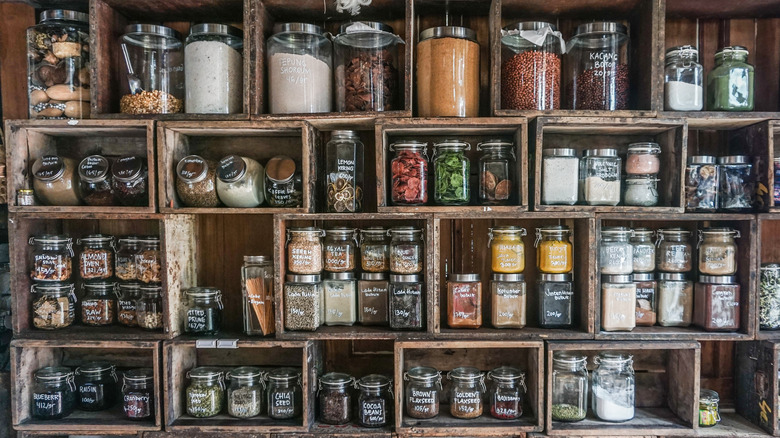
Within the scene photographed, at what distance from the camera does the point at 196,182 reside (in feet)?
5.74

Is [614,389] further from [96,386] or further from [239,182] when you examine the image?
[96,386]

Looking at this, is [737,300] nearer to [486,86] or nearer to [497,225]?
[497,225]

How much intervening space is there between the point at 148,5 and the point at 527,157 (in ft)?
4.81

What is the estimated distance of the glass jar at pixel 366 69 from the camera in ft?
5.74

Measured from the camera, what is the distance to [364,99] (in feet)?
5.75

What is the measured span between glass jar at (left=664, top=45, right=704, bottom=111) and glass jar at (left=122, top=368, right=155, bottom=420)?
2.03 metres

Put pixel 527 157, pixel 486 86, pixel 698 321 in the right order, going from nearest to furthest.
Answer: pixel 527 157, pixel 698 321, pixel 486 86

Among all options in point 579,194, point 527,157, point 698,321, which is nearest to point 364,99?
point 527,157

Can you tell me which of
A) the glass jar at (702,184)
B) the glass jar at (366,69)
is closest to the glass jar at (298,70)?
the glass jar at (366,69)

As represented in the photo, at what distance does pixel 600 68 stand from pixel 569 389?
1.11 m

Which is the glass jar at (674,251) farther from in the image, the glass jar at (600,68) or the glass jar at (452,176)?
the glass jar at (452,176)

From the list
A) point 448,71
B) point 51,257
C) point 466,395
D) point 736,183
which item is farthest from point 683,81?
point 51,257

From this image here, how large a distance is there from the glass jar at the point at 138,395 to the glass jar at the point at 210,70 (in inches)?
37.4

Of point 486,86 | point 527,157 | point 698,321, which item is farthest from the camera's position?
point 486,86
